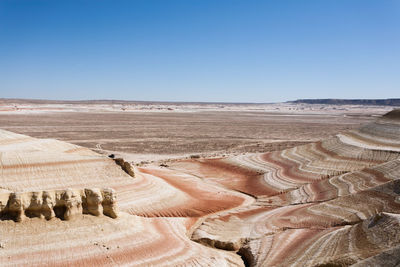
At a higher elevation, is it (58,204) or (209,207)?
(58,204)

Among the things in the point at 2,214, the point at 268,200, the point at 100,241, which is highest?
the point at 2,214

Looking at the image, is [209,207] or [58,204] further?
[209,207]

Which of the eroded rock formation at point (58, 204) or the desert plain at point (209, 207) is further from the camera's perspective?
the eroded rock formation at point (58, 204)

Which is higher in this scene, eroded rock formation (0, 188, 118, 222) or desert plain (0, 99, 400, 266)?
eroded rock formation (0, 188, 118, 222)

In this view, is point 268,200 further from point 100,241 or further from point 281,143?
point 281,143

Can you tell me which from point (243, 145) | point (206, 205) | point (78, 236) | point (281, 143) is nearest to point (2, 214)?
point (78, 236)
